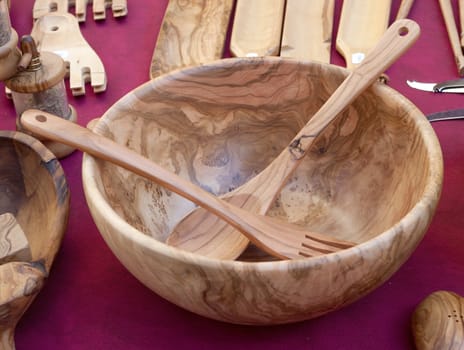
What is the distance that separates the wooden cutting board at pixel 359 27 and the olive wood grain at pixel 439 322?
446 mm

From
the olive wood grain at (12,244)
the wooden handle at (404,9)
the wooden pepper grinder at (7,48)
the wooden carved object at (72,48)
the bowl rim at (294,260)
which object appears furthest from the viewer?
the wooden handle at (404,9)

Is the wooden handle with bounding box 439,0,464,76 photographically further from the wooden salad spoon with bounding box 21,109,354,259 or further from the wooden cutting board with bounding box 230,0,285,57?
the wooden salad spoon with bounding box 21,109,354,259

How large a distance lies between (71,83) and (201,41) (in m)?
0.22

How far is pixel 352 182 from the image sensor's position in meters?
0.69

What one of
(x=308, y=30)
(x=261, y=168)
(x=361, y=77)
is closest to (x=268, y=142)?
(x=261, y=168)

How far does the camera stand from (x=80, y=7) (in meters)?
1.05

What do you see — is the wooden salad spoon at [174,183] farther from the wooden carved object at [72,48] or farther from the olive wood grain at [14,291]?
the wooden carved object at [72,48]

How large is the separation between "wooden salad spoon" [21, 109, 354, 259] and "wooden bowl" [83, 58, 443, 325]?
0.07ft

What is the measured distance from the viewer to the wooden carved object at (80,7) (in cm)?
104

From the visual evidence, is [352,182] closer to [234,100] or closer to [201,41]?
[234,100]

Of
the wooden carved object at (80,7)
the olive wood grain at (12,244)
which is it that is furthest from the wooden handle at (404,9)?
the olive wood grain at (12,244)

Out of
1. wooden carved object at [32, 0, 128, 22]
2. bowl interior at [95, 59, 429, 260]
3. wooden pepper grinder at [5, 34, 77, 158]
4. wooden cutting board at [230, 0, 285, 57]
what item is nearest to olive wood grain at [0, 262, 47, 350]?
bowl interior at [95, 59, 429, 260]

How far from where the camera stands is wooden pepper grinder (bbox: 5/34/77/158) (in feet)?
2.32

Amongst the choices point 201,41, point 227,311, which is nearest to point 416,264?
point 227,311
